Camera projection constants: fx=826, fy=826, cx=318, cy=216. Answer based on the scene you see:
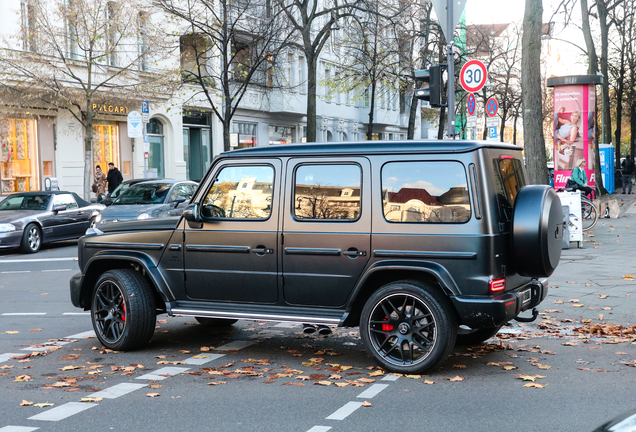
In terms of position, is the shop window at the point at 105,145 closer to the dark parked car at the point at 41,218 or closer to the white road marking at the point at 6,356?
the dark parked car at the point at 41,218

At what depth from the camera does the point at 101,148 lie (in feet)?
107

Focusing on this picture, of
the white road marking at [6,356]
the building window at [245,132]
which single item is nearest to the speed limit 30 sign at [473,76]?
the white road marking at [6,356]

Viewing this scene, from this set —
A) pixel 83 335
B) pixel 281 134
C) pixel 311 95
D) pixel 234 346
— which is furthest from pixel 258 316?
pixel 281 134

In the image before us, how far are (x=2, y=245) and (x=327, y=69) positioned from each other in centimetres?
3401

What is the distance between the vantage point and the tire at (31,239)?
1820cm

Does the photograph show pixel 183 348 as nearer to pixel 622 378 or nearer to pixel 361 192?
pixel 361 192

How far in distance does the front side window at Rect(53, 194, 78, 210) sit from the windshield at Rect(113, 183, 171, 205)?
4.10ft

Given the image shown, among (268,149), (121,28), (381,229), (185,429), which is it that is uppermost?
(121,28)

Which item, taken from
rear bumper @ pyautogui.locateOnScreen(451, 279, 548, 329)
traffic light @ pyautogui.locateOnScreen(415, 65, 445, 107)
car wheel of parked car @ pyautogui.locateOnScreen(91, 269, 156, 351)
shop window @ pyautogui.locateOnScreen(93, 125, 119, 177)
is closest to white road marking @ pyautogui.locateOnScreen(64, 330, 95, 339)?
car wheel of parked car @ pyautogui.locateOnScreen(91, 269, 156, 351)

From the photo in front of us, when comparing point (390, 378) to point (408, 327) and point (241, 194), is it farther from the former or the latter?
point (241, 194)

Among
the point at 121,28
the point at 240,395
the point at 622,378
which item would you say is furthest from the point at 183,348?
the point at 121,28

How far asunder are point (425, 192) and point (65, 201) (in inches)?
594

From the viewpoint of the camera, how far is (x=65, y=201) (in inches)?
785

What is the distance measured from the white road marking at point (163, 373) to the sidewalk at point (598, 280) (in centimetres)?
411
